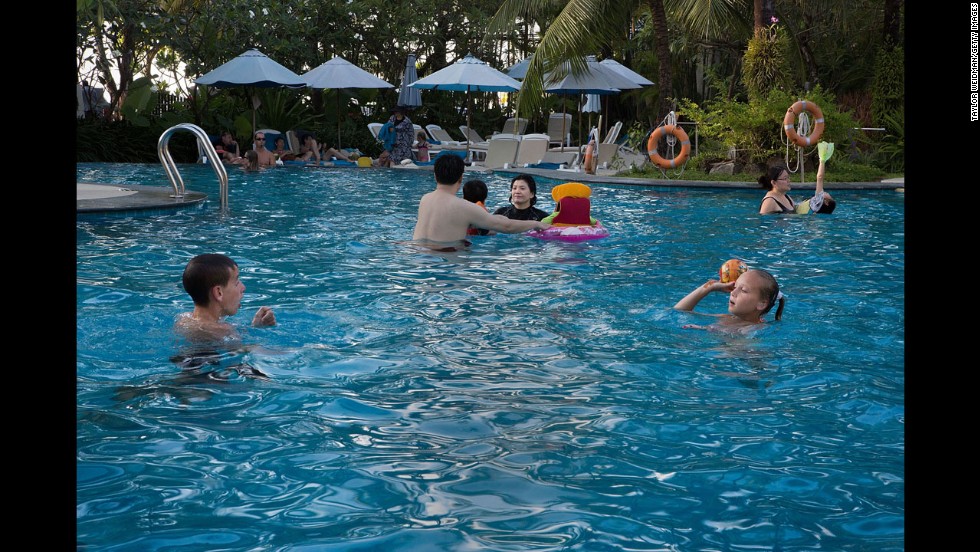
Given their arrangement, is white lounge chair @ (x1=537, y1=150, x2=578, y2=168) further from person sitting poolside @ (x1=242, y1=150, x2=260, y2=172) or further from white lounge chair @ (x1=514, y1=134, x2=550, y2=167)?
person sitting poolside @ (x1=242, y1=150, x2=260, y2=172)

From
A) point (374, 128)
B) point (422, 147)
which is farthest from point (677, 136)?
point (374, 128)

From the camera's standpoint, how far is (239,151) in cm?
2638

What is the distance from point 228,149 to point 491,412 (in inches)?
870

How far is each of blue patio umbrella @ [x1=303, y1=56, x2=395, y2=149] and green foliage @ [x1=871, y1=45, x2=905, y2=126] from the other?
11978mm

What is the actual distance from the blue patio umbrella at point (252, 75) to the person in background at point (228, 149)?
1378 mm

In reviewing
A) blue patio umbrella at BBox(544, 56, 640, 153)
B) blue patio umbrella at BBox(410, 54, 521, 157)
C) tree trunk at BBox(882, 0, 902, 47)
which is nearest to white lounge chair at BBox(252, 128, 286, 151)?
blue patio umbrella at BBox(410, 54, 521, 157)

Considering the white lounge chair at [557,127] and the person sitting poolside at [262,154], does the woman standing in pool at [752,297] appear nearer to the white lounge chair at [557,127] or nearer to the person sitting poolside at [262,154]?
the person sitting poolside at [262,154]

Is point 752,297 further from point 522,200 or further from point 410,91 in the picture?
point 410,91

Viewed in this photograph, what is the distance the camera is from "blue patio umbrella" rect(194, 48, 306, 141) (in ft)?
78.1

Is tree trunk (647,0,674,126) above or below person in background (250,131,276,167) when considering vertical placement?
above

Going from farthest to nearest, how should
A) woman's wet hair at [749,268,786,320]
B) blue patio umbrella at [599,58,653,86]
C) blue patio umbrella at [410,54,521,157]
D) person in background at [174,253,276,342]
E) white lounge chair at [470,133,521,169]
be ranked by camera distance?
blue patio umbrella at [599,58,653,86] < blue patio umbrella at [410,54,521,157] < white lounge chair at [470,133,521,169] < woman's wet hair at [749,268,786,320] < person in background at [174,253,276,342]

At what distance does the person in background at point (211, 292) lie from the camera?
16.9ft
